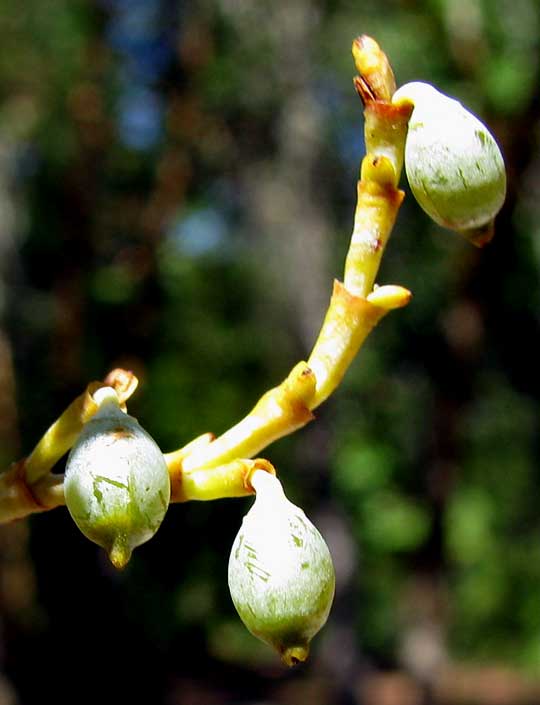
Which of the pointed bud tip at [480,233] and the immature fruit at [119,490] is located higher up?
the pointed bud tip at [480,233]

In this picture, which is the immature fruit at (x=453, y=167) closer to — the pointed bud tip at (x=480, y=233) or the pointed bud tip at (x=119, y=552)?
the pointed bud tip at (x=480, y=233)

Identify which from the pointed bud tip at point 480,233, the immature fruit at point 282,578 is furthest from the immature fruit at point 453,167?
the immature fruit at point 282,578

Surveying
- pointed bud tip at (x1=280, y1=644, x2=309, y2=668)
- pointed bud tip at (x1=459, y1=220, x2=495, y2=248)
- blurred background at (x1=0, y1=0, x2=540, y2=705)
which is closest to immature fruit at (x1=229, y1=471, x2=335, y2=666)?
pointed bud tip at (x1=280, y1=644, x2=309, y2=668)

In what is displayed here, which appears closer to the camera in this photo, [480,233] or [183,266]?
[480,233]

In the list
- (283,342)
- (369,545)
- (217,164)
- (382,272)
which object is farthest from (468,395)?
(283,342)

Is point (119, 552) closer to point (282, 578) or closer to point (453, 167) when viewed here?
point (282, 578)

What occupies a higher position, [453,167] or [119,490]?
[453,167]

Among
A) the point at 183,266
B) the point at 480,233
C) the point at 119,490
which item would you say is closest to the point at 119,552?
the point at 119,490
